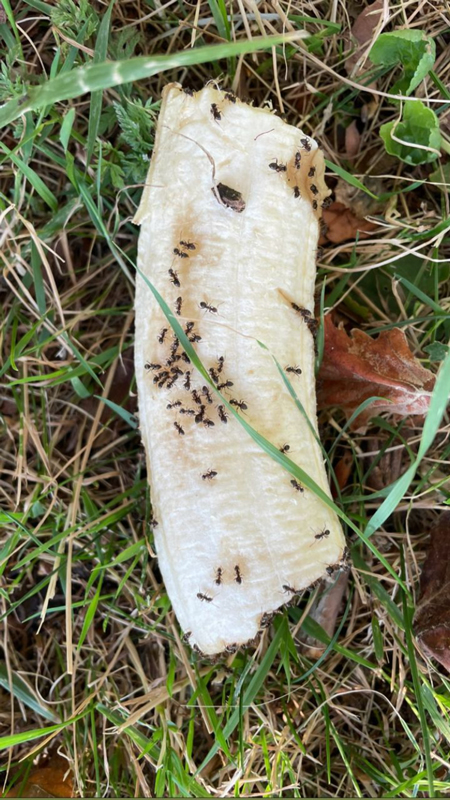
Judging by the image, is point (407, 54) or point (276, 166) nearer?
point (276, 166)

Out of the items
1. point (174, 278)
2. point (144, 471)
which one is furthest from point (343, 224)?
point (144, 471)

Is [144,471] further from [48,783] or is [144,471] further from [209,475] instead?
[48,783]

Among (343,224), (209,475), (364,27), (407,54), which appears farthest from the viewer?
(343,224)

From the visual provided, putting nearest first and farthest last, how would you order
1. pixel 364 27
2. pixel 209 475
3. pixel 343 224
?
1. pixel 209 475
2. pixel 364 27
3. pixel 343 224

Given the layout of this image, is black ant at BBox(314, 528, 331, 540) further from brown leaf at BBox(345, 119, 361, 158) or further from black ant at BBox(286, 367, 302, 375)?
brown leaf at BBox(345, 119, 361, 158)

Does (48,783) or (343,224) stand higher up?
(343,224)
